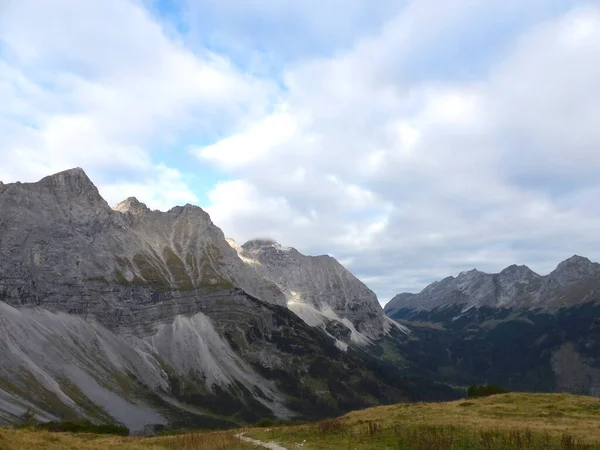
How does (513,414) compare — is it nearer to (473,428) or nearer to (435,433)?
(473,428)

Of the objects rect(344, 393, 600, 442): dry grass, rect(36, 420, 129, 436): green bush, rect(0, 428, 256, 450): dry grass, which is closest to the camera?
rect(0, 428, 256, 450): dry grass

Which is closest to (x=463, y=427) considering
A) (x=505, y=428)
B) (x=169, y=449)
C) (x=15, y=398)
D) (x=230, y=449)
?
(x=505, y=428)

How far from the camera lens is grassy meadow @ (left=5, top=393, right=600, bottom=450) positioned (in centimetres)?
3172

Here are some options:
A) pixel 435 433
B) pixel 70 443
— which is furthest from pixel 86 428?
pixel 435 433

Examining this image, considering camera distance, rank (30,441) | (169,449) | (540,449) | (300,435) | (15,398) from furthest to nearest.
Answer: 1. (15,398)
2. (300,435)
3. (169,449)
4. (540,449)
5. (30,441)

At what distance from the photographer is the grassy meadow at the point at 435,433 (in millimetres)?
31720

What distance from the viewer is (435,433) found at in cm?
3612

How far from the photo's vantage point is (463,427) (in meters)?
39.1

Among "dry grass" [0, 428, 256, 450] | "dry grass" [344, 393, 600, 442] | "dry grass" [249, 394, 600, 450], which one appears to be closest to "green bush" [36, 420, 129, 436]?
"dry grass" [249, 394, 600, 450]

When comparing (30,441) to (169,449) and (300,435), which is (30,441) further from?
(300,435)

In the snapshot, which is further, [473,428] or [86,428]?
[86,428]

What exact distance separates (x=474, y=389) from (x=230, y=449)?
6002 centimetres

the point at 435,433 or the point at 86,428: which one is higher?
the point at 435,433

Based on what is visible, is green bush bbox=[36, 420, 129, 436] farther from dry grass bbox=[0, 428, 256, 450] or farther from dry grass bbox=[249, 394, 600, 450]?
dry grass bbox=[0, 428, 256, 450]
